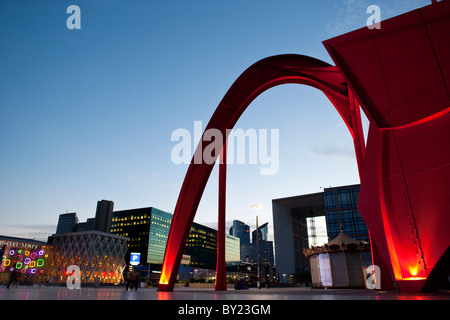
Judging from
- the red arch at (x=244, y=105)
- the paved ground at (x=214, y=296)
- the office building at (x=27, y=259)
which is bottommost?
the paved ground at (x=214, y=296)

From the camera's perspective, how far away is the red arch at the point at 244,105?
18.0 meters

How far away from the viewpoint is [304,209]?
6950 centimetres

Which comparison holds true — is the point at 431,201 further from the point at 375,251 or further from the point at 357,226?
the point at 357,226

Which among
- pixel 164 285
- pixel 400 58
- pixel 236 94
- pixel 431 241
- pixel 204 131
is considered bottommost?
pixel 164 285

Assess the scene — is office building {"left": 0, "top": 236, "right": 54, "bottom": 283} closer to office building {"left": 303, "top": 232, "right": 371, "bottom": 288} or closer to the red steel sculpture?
office building {"left": 303, "top": 232, "right": 371, "bottom": 288}

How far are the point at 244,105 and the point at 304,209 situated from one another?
180ft

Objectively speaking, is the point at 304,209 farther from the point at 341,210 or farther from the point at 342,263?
the point at 342,263

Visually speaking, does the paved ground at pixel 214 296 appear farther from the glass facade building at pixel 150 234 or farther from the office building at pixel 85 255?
the glass facade building at pixel 150 234

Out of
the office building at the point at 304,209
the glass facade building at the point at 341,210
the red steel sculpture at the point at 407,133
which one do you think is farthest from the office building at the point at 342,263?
the glass facade building at the point at 341,210

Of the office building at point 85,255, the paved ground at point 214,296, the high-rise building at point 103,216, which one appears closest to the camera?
the paved ground at point 214,296

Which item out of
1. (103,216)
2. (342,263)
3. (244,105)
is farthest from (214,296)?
(103,216)

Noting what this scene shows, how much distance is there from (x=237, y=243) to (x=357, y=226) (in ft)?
399
